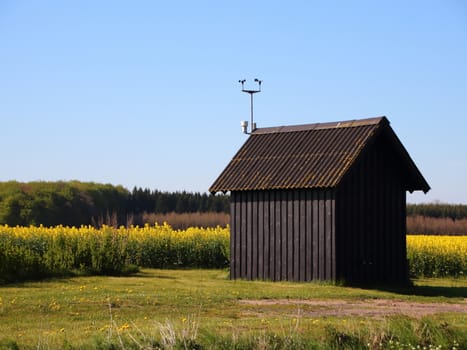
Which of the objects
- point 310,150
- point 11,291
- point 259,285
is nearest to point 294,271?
point 259,285

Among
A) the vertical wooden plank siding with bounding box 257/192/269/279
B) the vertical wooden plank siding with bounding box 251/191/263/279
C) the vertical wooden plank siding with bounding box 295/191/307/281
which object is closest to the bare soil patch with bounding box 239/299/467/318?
the vertical wooden plank siding with bounding box 295/191/307/281

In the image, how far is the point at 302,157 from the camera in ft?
89.3

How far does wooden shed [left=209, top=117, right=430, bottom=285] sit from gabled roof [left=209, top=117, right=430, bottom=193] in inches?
1.2

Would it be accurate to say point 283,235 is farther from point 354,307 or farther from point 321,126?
point 354,307

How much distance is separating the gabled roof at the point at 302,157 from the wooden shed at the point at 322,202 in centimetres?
3

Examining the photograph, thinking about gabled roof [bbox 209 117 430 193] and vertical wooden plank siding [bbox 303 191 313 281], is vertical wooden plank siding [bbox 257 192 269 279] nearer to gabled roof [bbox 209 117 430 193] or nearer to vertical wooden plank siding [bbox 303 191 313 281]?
gabled roof [bbox 209 117 430 193]

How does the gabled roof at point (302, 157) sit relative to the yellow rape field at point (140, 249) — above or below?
above

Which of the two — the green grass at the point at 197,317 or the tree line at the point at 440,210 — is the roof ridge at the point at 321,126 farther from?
the tree line at the point at 440,210

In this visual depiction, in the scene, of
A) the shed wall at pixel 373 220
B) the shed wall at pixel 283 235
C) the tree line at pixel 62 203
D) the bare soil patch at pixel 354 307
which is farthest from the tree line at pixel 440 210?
the bare soil patch at pixel 354 307

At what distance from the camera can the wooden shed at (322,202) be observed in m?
25.8

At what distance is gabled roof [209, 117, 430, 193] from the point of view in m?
26.0

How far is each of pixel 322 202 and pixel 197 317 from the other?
905cm

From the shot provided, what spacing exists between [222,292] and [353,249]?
16.3 feet

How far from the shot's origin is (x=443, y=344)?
1391 centimetres
